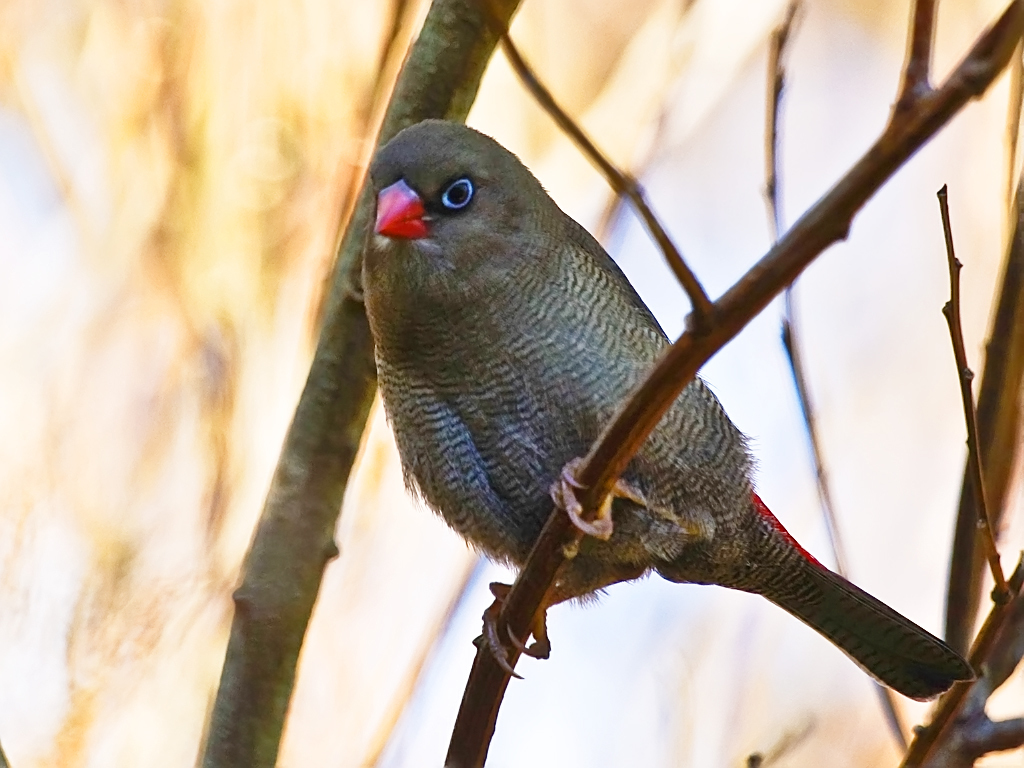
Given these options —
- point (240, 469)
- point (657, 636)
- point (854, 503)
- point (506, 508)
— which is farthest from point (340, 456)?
point (854, 503)

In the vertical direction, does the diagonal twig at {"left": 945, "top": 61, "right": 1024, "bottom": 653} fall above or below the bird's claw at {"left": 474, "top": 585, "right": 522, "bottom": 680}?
above

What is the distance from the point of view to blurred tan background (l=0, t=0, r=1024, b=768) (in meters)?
2.92

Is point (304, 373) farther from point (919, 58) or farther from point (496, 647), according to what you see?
point (919, 58)

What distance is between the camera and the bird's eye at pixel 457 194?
6.45ft

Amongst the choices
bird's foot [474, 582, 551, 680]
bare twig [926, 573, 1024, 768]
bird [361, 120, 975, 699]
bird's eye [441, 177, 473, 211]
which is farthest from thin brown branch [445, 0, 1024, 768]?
bird's eye [441, 177, 473, 211]

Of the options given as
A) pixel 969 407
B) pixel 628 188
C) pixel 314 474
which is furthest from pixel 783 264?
pixel 314 474

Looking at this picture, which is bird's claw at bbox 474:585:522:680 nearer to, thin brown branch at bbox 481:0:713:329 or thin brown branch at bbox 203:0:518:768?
thin brown branch at bbox 203:0:518:768

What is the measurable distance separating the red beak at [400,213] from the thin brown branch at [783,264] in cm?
61

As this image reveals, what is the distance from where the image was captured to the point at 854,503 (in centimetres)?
328

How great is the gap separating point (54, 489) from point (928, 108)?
260 cm

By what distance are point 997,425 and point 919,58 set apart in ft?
3.13

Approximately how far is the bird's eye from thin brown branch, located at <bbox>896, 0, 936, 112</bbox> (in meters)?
1.12

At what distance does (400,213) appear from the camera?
189 cm

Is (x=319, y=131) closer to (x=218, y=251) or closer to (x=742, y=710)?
(x=218, y=251)
